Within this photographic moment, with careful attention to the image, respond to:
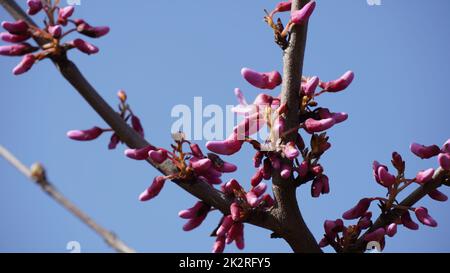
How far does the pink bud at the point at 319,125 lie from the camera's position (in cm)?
318

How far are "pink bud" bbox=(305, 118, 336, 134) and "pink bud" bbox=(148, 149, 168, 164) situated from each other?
847 millimetres

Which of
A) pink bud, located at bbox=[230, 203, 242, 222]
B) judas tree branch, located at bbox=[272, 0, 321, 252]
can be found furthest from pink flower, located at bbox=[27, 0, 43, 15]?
pink bud, located at bbox=[230, 203, 242, 222]

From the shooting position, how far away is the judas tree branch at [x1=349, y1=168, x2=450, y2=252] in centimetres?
344

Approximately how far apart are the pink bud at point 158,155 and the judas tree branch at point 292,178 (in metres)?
0.70

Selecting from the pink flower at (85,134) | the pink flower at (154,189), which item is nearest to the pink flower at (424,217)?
the pink flower at (154,189)

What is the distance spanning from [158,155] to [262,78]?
2.77 ft

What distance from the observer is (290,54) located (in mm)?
3191

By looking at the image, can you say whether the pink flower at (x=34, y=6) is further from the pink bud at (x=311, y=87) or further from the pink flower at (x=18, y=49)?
the pink bud at (x=311, y=87)

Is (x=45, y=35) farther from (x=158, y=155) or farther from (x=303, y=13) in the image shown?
(x=303, y=13)

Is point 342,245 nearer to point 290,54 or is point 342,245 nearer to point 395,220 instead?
point 395,220

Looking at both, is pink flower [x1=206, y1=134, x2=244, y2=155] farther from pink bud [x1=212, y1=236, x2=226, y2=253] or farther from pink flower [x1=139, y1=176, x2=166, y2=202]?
pink bud [x1=212, y1=236, x2=226, y2=253]

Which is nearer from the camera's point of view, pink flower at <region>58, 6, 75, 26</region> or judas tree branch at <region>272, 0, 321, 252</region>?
pink flower at <region>58, 6, 75, 26</region>

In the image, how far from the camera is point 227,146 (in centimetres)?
324
